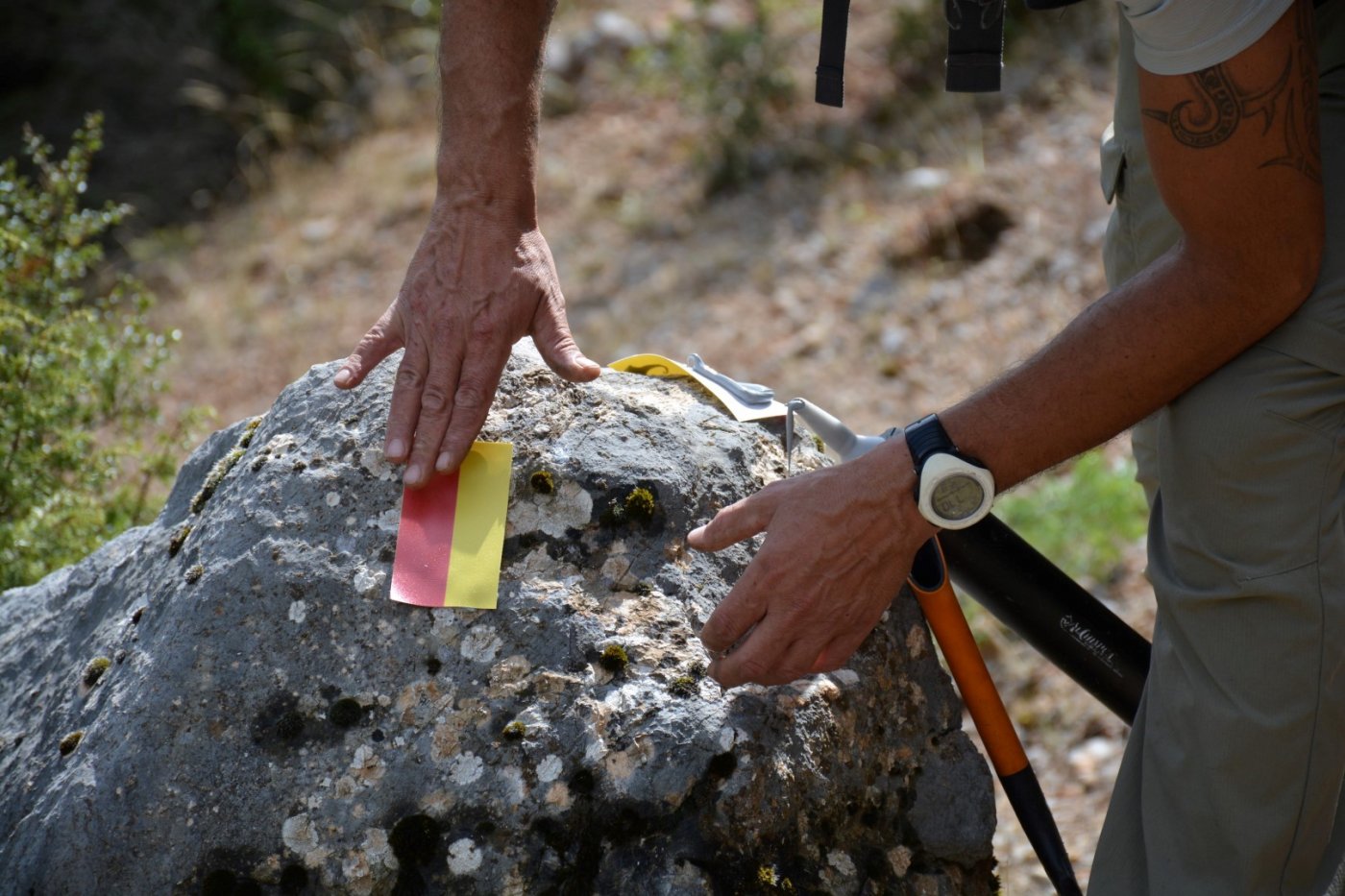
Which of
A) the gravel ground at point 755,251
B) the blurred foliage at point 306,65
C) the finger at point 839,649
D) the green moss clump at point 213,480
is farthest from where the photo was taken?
the blurred foliage at point 306,65

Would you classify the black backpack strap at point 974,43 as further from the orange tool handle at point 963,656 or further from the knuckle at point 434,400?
the knuckle at point 434,400

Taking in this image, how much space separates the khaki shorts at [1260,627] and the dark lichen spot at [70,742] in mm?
1564

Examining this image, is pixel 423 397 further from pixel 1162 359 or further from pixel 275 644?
pixel 1162 359

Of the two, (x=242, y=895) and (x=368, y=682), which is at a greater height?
(x=368, y=682)

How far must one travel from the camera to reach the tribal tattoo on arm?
5.34 ft

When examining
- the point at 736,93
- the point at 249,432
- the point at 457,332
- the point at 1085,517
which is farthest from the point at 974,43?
the point at 736,93

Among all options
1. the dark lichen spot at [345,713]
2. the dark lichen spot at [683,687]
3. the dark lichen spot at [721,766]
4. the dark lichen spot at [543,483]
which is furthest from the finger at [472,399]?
the dark lichen spot at [721,766]

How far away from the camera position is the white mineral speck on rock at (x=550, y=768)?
1.82 metres

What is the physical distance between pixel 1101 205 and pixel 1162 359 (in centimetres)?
417

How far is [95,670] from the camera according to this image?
2029 millimetres

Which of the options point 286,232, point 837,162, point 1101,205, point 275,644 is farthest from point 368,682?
point 286,232

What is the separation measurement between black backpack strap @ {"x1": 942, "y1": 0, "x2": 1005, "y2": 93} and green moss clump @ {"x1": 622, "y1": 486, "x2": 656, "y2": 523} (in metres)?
0.83

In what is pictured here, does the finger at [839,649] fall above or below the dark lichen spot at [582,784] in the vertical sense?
above

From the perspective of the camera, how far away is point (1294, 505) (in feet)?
5.60
